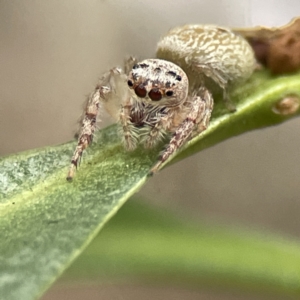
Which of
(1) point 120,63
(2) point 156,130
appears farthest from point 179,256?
(1) point 120,63

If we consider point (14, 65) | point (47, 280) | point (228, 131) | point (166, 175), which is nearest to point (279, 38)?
point (228, 131)

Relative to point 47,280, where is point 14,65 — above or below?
below

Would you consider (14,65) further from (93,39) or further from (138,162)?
(138,162)

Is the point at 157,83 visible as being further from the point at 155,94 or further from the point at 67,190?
the point at 67,190

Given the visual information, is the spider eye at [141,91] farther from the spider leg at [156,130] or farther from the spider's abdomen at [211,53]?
the spider's abdomen at [211,53]

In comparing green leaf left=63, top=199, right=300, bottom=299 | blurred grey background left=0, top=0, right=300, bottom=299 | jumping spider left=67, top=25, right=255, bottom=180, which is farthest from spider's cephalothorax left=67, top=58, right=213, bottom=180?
blurred grey background left=0, top=0, right=300, bottom=299

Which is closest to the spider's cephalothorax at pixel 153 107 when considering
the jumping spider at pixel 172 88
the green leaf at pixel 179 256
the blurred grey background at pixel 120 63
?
the jumping spider at pixel 172 88
